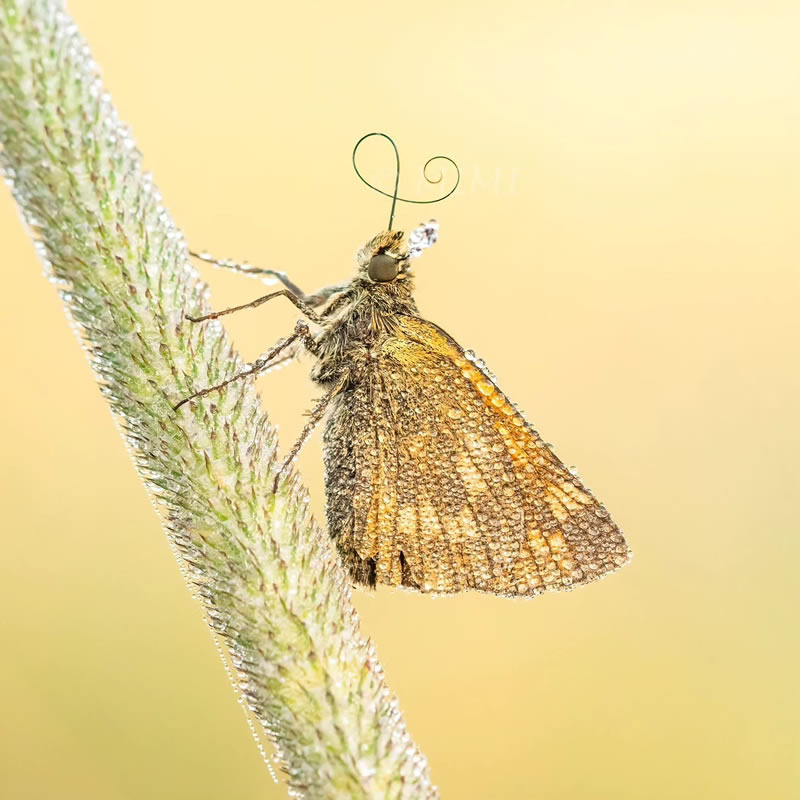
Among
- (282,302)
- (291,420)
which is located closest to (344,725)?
(291,420)

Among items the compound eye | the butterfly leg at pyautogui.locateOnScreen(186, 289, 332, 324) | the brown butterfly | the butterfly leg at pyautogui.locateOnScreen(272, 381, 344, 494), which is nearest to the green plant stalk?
the butterfly leg at pyautogui.locateOnScreen(272, 381, 344, 494)

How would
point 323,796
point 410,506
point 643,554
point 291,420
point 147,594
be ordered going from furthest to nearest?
point 643,554, point 147,594, point 291,420, point 410,506, point 323,796

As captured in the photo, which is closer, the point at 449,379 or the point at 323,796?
the point at 323,796

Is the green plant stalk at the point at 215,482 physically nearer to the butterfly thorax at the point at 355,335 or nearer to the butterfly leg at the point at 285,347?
the butterfly leg at the point at 285,347

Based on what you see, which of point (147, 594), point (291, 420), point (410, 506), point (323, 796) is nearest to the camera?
point (323, 796)

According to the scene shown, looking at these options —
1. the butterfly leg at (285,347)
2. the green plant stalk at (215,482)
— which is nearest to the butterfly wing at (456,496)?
the butterfly leg at (285,347)

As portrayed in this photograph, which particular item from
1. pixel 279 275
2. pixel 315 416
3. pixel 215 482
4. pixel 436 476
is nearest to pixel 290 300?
pixel 279 275

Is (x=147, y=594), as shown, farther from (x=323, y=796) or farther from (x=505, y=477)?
(x=323, y=796)
